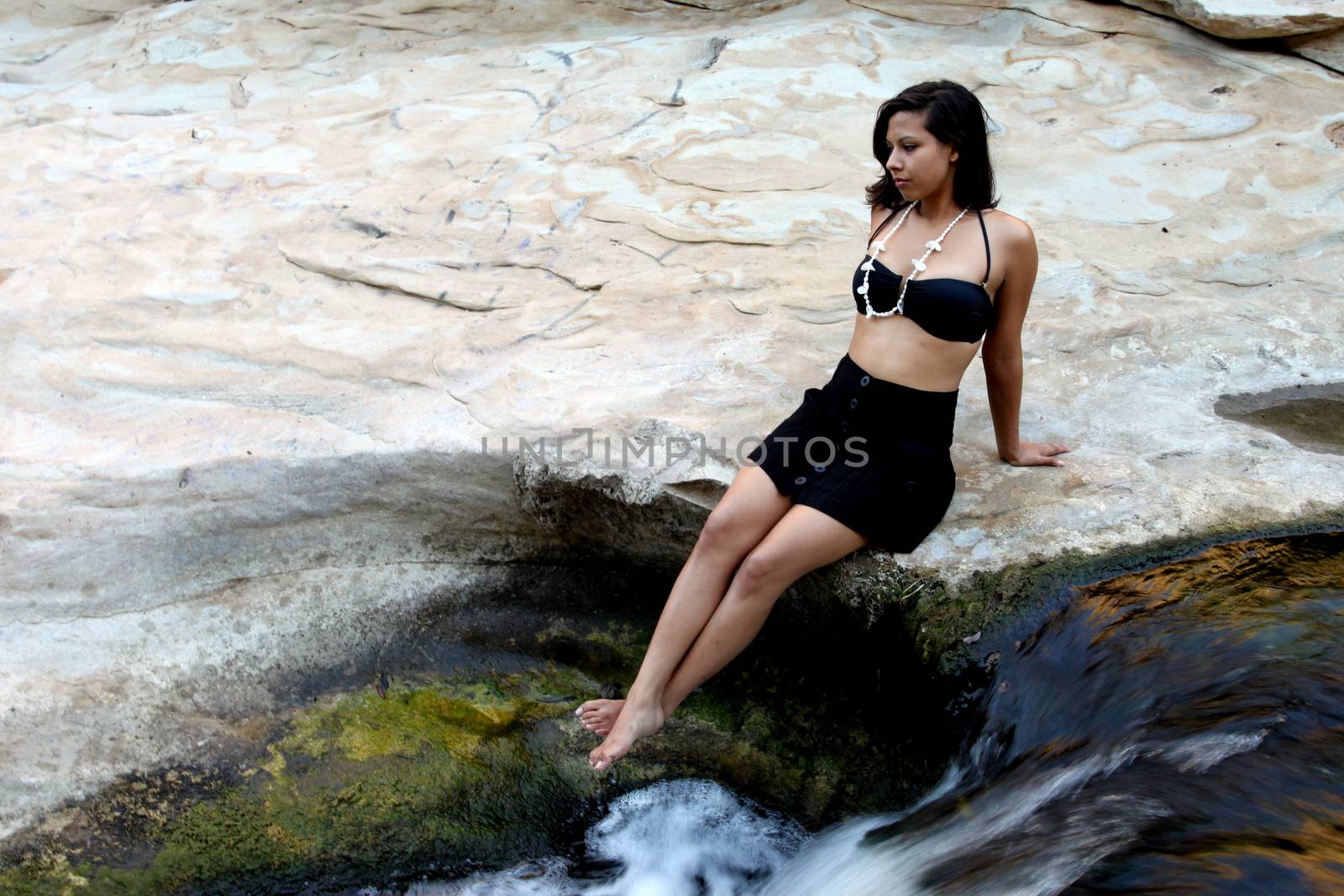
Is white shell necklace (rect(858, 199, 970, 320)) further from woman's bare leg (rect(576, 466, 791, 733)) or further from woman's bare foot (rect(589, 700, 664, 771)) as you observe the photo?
woman's bare foot (rect(589, 700, 664, 771))

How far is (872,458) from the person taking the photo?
8.95 ft

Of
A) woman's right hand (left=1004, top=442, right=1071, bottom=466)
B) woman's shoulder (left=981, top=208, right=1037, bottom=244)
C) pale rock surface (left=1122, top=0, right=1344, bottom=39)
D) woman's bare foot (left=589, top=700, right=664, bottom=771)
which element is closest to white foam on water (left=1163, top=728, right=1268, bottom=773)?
woman's right hand (left=1004, top=442, right=1071, bottom=466)

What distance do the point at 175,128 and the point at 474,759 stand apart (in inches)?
139

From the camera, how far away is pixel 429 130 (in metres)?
4.98

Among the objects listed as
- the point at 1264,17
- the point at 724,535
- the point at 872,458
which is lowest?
the point at 724,535

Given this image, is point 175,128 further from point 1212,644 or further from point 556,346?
point 1212,644

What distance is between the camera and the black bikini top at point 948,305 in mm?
2742

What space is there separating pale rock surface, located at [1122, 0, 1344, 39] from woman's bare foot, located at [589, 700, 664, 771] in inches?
169

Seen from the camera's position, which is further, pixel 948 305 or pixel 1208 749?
pixel 948 305

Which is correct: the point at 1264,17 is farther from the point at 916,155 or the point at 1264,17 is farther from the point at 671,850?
the point at 671,850

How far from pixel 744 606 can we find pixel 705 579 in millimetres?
116

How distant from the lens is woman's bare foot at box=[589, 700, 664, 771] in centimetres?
267

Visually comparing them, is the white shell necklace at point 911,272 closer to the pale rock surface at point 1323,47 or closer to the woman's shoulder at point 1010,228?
the woman's shoulder at point 1010,228

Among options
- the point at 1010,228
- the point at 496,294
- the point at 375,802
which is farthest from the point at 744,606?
the point at 496,294
